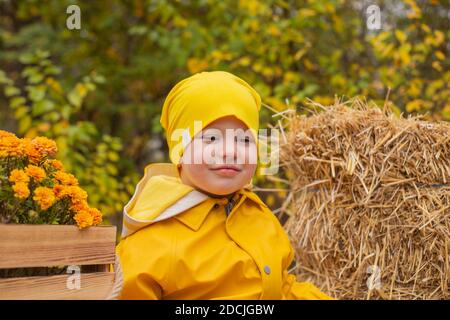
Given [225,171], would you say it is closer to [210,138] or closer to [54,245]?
[210,138]

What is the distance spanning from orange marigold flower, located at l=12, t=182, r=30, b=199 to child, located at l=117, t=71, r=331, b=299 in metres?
0.46

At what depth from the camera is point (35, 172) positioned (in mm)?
1648

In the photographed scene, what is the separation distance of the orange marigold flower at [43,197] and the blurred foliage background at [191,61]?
155 cm

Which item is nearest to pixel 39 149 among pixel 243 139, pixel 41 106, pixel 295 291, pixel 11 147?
pixel 11 147

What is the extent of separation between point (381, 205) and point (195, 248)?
3.09 feet

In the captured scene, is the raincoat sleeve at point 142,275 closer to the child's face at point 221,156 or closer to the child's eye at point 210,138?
the child's face at point 221,156

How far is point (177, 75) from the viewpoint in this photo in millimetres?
6074

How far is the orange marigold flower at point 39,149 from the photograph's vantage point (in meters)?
1.73

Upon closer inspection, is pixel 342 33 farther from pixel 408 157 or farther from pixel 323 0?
pixel 408 157

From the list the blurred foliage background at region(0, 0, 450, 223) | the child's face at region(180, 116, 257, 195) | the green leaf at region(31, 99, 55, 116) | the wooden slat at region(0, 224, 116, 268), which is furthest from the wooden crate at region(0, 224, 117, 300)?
the green leaf at region(31, 99, 55, 116)

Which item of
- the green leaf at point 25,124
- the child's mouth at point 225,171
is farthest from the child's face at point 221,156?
the green leaf at point 25,124
